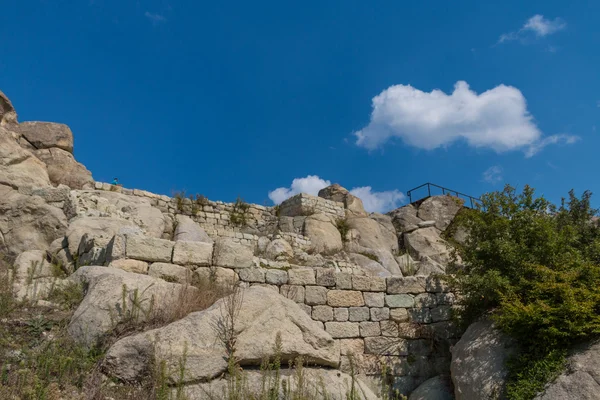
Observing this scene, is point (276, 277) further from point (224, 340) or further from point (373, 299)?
point (224, 340)

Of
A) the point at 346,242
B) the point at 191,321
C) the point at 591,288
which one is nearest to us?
the point at 191,321

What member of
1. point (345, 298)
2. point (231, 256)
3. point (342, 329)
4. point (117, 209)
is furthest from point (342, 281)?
point (117, 209)

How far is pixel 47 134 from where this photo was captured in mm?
17469

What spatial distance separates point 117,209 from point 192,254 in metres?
5.37

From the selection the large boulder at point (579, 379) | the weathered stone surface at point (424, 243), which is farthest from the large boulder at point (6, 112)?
the large boulder at point (579, 379)

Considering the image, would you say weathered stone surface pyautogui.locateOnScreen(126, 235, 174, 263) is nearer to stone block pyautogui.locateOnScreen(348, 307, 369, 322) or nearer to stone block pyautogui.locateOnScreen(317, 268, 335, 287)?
stone block pyautogui.locateOnScreen(317, 268, 335, 287)

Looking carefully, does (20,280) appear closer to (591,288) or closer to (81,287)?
(81,287)

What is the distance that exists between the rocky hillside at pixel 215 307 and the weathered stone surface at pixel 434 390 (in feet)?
0.07

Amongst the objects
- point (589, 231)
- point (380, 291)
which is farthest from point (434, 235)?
point (380, 291)

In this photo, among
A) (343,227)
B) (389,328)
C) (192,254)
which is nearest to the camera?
(192,254)

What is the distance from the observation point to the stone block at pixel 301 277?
8420 mm

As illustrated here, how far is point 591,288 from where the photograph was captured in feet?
21.4

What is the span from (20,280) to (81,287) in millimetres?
1186

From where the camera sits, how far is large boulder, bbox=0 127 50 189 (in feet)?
43.7
